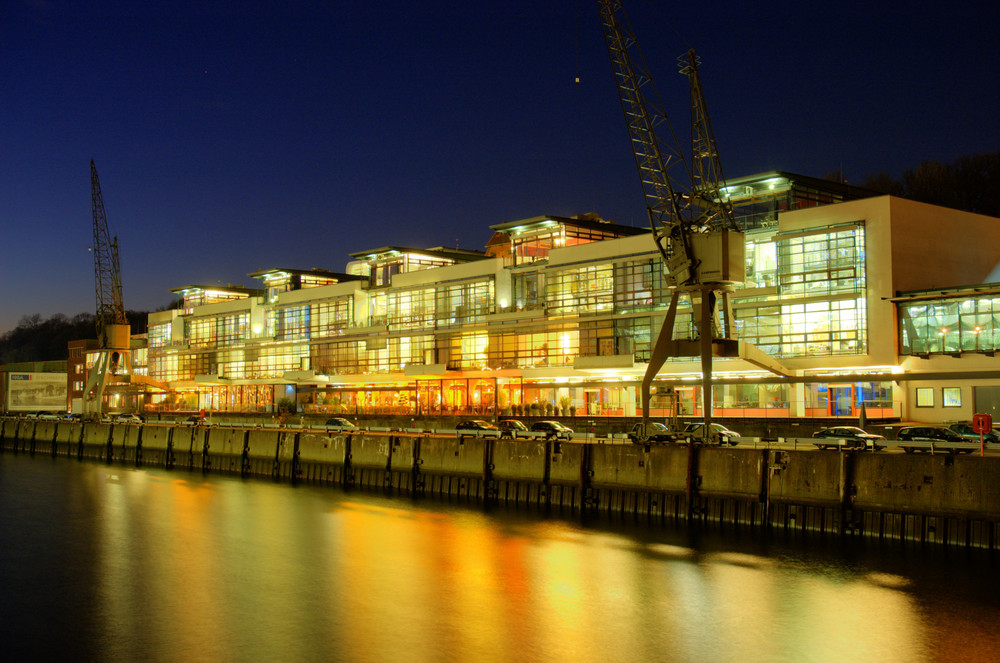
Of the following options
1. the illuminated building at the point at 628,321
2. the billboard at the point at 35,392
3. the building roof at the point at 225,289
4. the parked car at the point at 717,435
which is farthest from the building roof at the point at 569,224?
the billboard at the point at 35,392

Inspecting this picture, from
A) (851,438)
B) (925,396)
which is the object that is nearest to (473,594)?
(851,438)

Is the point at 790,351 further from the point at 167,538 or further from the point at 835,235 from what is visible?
the point at 167,538

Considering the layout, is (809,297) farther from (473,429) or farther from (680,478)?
(680,478)

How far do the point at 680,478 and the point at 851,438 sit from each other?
29.0ft

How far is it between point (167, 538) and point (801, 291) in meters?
43.5

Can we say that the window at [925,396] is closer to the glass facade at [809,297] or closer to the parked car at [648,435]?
the glass facade at [809,297]

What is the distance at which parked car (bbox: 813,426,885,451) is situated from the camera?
1513 inches

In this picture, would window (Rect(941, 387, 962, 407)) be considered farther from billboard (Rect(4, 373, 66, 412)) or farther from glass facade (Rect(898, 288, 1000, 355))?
billboard (Rect(4, 373, 66, 412))

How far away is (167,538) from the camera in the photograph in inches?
1651

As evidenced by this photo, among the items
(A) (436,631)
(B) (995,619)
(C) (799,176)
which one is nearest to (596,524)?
(A) (436,631)

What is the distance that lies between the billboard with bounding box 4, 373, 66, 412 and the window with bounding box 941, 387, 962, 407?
129m

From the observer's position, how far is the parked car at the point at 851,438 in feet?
126

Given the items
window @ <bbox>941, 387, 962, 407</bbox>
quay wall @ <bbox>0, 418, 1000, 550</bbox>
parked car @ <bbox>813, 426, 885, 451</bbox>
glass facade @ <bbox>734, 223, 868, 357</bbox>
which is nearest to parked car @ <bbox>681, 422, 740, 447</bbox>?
quay wall @ <bbox>0, 418, 1000, 550</bbox>

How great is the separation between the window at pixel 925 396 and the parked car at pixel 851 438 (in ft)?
41.9
